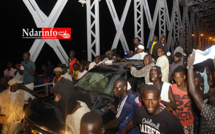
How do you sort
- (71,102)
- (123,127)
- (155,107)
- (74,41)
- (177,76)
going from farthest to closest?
(74,41) < (177,76) < (123,127) < (71,102) < (155,107)

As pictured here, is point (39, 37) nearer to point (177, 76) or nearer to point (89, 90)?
point (89, 90)

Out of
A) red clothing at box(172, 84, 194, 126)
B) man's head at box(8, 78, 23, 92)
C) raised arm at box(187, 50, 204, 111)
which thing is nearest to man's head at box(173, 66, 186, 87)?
red clothing at box(172, 84, 194, 126)

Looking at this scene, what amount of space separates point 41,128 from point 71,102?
808 mm

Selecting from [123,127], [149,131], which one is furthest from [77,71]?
[149,131]

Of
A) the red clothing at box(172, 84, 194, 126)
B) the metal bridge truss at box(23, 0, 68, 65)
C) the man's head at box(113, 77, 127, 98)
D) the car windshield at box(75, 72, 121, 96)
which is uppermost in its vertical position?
the metal bridge truss at box(23, 0, 68, 65)

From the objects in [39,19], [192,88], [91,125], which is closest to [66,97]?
[91,125]

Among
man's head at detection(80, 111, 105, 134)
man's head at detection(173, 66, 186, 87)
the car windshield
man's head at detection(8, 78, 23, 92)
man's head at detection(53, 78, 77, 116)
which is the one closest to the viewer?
man's head at detection(80, 111, 105, 134)

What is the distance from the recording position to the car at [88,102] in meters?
2.53

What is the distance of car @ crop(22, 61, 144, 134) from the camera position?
8.30ft

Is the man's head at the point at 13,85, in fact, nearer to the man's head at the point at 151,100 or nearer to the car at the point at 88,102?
the car at the point at 88,102

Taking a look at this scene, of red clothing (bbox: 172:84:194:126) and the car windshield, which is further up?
the car windshield

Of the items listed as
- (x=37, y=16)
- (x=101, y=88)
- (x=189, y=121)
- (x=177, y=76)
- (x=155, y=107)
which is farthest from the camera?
(x=37, y=16)

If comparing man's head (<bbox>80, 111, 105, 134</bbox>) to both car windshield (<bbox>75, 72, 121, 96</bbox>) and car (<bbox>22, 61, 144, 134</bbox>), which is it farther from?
car windshield (<bbox>75, 72, 121, 96</bbox>)

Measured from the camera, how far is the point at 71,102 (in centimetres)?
213
